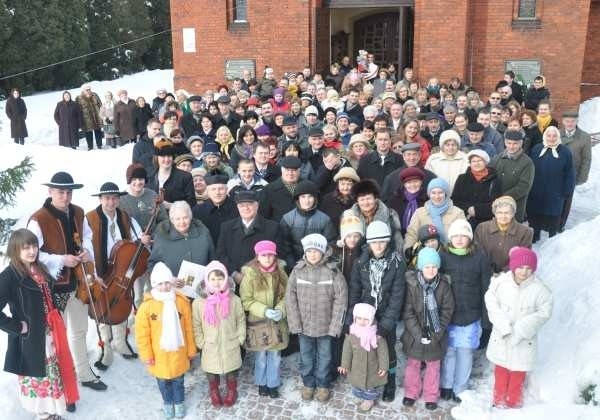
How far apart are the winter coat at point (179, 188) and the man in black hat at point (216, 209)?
21.3 inches

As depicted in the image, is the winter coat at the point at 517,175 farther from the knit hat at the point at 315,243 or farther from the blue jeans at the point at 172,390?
the blue jeans at the point at 172,390

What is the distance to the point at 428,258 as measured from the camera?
5.05 metres

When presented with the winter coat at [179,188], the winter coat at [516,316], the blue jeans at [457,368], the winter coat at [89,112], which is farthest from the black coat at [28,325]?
the winter coat at [89,112]

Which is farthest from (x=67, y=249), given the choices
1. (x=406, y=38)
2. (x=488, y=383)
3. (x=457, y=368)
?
(x=406, y=38)

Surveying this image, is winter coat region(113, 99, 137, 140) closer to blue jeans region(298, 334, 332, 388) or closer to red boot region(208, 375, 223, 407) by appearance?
red boot region(208, 375, 223, 407)

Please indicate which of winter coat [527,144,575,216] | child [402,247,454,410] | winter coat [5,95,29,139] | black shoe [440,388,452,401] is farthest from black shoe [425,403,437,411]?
winter coat [5,95,29,139]

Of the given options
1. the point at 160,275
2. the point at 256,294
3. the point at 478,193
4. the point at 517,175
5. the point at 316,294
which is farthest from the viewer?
the point at 517,175

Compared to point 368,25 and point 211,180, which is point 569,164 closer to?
point 211,180

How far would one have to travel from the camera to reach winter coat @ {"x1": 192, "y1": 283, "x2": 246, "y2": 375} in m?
5.30

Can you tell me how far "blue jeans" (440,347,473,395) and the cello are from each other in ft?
10.1

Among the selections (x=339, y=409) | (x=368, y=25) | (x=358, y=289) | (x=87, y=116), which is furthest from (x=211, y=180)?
(x=368, y=25)

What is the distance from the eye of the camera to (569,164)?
7.64 metres

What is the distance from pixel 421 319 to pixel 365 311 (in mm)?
521

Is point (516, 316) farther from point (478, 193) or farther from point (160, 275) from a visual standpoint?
point (160, 275)
